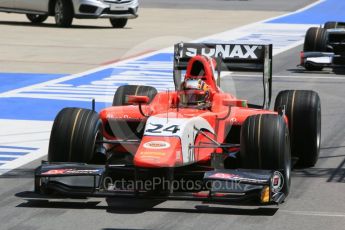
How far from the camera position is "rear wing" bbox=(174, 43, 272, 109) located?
1312 centimetres

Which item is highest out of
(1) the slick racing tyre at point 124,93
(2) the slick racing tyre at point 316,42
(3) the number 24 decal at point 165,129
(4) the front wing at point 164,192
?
(2) the slick racing tyre at point 316,42

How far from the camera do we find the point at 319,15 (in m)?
41.0

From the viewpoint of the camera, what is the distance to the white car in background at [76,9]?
3133 cm

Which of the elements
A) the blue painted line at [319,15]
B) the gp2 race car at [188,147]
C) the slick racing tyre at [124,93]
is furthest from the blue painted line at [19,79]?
the blue painted line at [319,15]

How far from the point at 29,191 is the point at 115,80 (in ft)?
35.2

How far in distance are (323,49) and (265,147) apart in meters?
13.1

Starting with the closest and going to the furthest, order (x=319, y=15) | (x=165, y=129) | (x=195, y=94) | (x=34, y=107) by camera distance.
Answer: (x=165, y=129), (x=195, y=94), (x=34, y=107), (x=319, y=15)

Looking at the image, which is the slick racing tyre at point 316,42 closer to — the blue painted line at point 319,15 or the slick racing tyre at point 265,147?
the slick racing tyre at point 265,147

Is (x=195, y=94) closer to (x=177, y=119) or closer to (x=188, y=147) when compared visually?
(x=177, y=119)

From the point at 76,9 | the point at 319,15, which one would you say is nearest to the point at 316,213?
the point at 76,9

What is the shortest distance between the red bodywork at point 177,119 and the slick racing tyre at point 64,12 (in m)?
20.1

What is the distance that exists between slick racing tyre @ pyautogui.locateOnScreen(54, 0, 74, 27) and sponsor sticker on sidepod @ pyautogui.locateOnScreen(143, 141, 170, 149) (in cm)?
2192

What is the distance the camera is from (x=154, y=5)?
1773 inches

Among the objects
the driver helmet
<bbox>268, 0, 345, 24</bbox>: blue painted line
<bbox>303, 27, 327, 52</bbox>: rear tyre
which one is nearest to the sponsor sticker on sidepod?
the driver helmet
